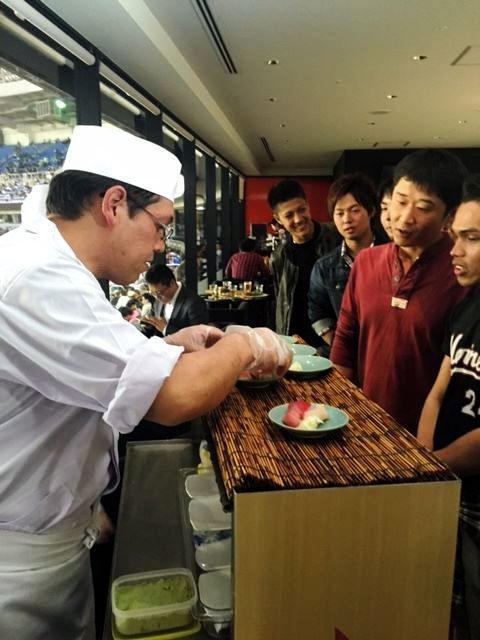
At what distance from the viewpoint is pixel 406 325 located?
1894 mm

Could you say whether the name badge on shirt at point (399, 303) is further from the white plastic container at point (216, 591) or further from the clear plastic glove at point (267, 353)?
the white plastic container at point (216, 591)

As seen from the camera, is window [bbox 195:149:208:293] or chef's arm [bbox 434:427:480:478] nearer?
chef's arm [bbox 434:427:480:478]

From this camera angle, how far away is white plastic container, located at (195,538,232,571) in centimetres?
125

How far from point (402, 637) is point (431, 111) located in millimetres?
7631

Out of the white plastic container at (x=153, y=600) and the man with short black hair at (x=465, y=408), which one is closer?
the white plastic container at (x=153, y=600)

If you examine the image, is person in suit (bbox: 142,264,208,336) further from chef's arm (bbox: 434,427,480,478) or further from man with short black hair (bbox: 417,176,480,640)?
chef's arm (bbox: 434,427,480,478)

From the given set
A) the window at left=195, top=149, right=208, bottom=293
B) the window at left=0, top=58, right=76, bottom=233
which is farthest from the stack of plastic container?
the window at left=195, top=149, right=208, bottom=293

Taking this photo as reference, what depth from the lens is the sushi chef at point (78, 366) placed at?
3.14 feet

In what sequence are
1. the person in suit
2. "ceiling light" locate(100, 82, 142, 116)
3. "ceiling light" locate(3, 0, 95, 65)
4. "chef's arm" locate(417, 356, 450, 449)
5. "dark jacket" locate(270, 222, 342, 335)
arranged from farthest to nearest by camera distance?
the person in suit
"ceiling light" locate(100, 82, 142, 116)
"dark jacket" locate(270, 222, 342, 335)
"ceiling light" locate(3, 0, 95, 65)
"chef's arm" locate(417, 356, 450, 449)

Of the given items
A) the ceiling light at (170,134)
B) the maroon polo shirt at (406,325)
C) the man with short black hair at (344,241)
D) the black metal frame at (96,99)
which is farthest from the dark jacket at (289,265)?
the ceiling light at (170,134)

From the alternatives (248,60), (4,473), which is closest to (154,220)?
(4,473)

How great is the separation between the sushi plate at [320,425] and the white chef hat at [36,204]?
757mm

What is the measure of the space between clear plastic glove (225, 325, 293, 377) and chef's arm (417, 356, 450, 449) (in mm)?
630

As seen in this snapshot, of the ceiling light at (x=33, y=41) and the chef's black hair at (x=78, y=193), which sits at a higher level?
the ceiling light at (x=33, y=41)
